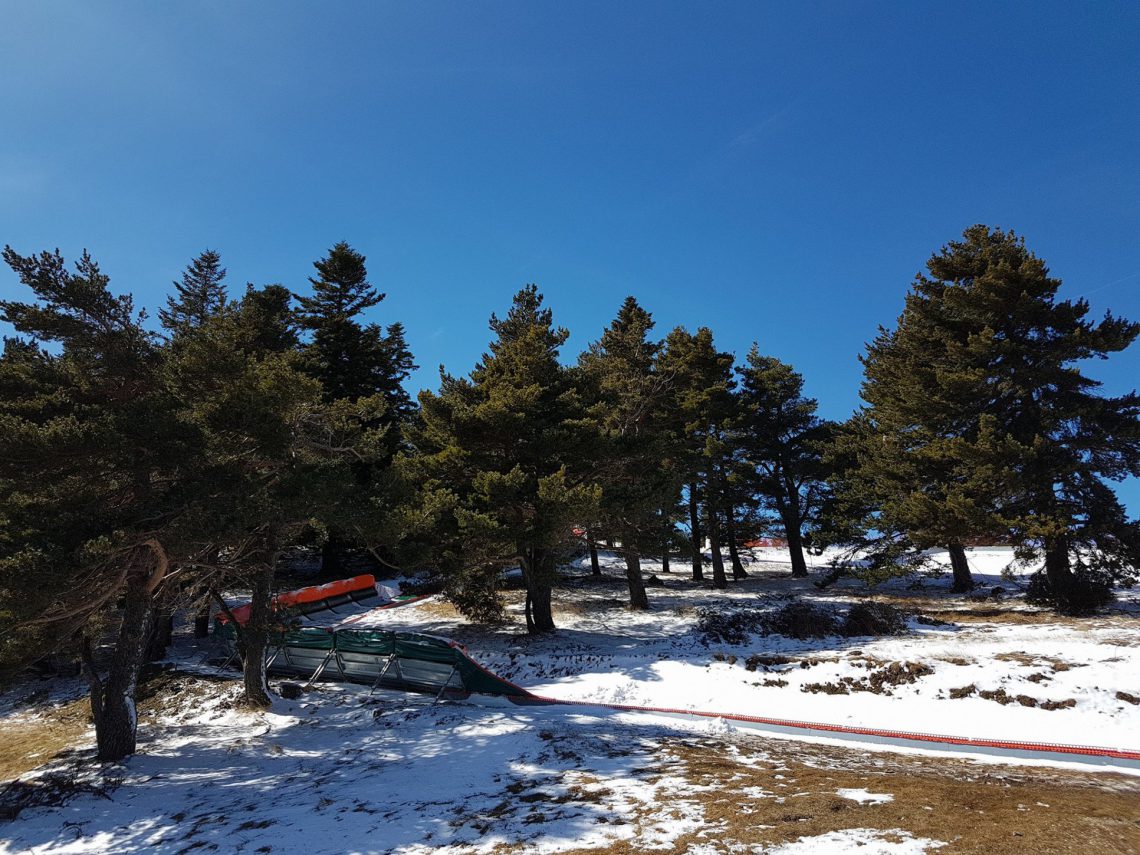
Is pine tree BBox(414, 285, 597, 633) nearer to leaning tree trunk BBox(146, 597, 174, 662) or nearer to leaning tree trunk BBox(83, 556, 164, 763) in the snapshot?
leaning tree trunk BBox(83, 556, 164, 763)

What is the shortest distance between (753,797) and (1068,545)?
1772 cm

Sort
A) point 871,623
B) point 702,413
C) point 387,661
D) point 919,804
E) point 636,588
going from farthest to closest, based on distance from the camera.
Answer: point 702,413, point 636,588, point 871,623, point 387,661, point 919,804

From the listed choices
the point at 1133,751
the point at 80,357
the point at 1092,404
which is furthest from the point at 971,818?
the point at 1092,404

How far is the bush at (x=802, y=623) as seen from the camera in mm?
16330

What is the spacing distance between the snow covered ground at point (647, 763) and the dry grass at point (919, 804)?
4 centimetres

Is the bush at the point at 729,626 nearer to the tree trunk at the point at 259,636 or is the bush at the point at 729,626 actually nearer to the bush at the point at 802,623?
the bush at the point at 802,623

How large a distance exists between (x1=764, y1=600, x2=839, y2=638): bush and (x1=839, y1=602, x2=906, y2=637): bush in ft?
1.24

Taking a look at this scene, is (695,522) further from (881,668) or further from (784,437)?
(881,668)

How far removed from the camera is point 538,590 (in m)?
19.3

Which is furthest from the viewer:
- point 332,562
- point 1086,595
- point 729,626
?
point 332,562

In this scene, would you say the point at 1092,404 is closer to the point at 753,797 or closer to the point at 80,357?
the point at 753,797

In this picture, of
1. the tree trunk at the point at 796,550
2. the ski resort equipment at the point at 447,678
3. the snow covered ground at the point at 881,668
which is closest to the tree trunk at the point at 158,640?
the ski resort equipment at the point at 447,678

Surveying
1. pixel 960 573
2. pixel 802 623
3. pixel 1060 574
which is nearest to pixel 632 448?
pixel 802 623

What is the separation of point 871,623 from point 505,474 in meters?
11.9
